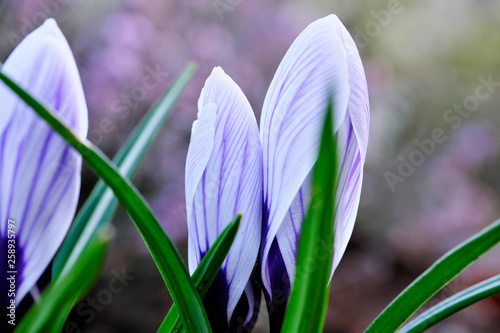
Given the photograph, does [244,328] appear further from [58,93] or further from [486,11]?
[486,11]

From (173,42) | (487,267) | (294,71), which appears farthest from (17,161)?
(487,267)

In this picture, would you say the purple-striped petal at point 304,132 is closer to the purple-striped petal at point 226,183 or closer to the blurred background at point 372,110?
the purple-striped petal at point 226,183

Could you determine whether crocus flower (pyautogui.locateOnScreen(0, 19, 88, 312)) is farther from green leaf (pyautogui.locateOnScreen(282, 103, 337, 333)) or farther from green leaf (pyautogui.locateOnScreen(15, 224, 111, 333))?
green leaf (pyautogui.locateOnScreen(282, 103, 337, 333))

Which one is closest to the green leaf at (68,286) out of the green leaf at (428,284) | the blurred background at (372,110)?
the green leaf at (428,284)

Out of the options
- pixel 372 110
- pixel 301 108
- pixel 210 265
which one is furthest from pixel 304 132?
pixel 372 110

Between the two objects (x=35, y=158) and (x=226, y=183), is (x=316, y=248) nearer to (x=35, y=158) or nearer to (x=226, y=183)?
(x=226, y=183)

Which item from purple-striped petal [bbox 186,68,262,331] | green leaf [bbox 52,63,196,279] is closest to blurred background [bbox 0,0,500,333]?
green leaf [bbox 52,63,196,279]

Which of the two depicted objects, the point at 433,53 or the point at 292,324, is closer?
the point at 292,324
